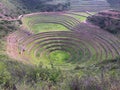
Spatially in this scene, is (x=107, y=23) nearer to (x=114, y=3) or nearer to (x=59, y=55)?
(x=59, y=55)

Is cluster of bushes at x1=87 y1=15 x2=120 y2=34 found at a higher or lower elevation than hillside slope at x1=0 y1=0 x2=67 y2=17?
lower

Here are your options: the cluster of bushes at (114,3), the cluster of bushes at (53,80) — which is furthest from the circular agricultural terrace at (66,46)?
the cluster of bushes at (114,3)

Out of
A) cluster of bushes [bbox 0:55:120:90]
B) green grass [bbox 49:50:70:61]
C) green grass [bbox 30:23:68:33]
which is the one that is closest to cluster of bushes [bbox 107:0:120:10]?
green grass [bbox 30:23:68:33]

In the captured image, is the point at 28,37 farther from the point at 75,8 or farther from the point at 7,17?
the point at 75,8

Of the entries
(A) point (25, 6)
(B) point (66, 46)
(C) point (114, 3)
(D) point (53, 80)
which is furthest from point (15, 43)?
(C) point (114, 3)

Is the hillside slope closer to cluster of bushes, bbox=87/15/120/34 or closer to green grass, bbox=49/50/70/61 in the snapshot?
cluster of bushes, bbox=87/15/120/34

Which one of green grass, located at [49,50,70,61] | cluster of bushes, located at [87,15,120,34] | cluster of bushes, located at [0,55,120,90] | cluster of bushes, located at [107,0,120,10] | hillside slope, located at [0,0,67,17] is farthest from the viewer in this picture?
cluster of bushes, located at [107,0,120,10]
